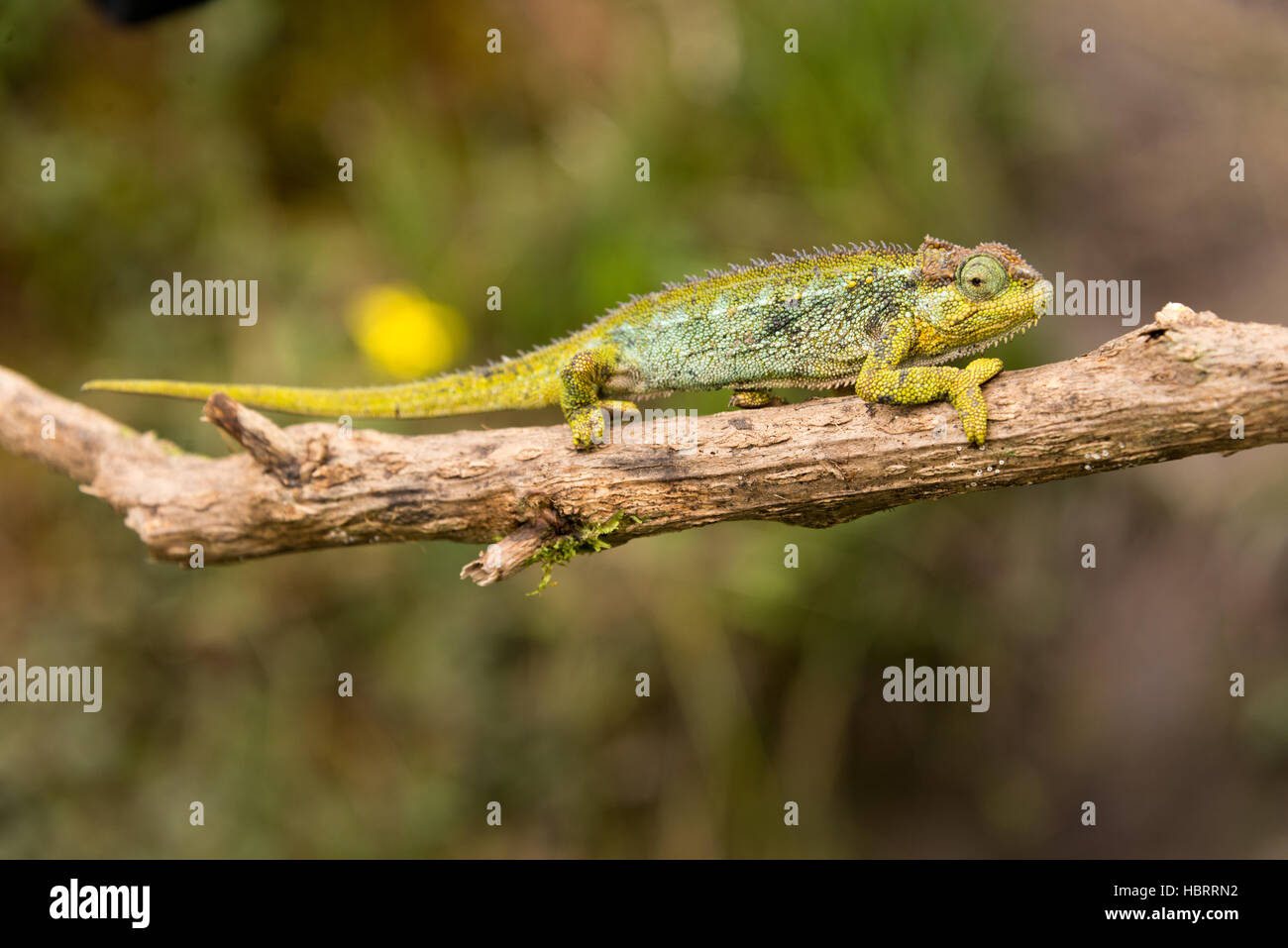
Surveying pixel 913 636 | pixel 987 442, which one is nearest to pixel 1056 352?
pixel 913 636

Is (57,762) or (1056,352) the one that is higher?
(1056,352)

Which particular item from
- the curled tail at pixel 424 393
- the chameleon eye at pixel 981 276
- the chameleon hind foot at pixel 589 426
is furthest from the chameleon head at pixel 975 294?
the curled tail at pixel 424 393

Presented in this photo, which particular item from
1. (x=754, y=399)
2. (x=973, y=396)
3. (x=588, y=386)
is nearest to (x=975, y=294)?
(x=973, y=396)

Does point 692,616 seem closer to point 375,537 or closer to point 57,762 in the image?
point 375,537

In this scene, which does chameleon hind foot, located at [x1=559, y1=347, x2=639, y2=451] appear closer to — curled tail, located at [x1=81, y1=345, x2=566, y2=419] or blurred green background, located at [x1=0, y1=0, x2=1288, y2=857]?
curled tail, located at [x1=81, y1=345, x2=566, y2=419]

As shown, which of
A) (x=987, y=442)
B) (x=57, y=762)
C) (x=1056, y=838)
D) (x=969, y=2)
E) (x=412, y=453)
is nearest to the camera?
(x=987, y=442)

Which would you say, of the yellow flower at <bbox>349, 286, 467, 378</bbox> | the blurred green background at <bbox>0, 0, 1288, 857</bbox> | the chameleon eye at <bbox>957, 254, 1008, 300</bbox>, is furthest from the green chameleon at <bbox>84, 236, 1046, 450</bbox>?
the blurred green background at <bbox>0, 0, 1288, 857</bbox>

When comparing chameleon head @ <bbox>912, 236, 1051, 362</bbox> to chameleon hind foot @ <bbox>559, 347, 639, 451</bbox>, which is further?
chameleon hind foot @ <bbox>559, 347, 639, 451</bbox>

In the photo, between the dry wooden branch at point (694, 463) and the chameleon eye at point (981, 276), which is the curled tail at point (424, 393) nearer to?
the dry wooden branch at point (694, 463)
